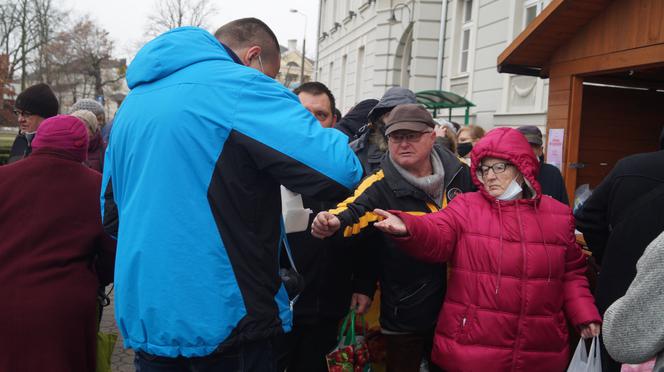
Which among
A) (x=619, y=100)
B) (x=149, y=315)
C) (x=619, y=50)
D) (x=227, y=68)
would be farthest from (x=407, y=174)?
(x=619, y=100)

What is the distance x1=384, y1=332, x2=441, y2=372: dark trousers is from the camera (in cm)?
297

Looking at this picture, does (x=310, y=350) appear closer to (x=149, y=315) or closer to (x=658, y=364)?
(x=149, y=315)

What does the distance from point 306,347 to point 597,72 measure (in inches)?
118

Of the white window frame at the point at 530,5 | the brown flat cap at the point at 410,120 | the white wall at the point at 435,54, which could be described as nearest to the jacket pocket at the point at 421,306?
the brown flat cap at the point at 410,120

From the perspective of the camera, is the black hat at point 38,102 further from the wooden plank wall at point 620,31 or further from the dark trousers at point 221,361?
the wooden plank wall at point 620,31

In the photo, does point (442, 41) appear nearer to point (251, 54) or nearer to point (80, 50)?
point (251, 54)

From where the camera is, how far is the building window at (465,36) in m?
13.4

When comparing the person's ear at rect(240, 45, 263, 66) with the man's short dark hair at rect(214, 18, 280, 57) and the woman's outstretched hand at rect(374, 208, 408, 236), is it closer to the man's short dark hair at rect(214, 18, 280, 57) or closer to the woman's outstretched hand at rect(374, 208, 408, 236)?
the man's short dark hair at rect(214, 18, 280, 57)

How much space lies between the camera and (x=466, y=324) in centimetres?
258

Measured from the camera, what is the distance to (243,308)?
1895 mm

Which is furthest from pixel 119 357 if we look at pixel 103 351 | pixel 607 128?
pixel 607 128

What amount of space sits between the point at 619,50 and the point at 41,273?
12.7 feet

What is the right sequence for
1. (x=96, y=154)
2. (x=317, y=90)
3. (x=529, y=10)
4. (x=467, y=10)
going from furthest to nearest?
(x=467, y=10)
(x=529, y=10)
(x=96, y=154)
(x=317, y=90)

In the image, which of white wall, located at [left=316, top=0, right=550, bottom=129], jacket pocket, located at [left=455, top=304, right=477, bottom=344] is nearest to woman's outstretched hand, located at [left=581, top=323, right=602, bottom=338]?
jacket pocket, located at [left=455, top=304, right=477, bottom=344]
